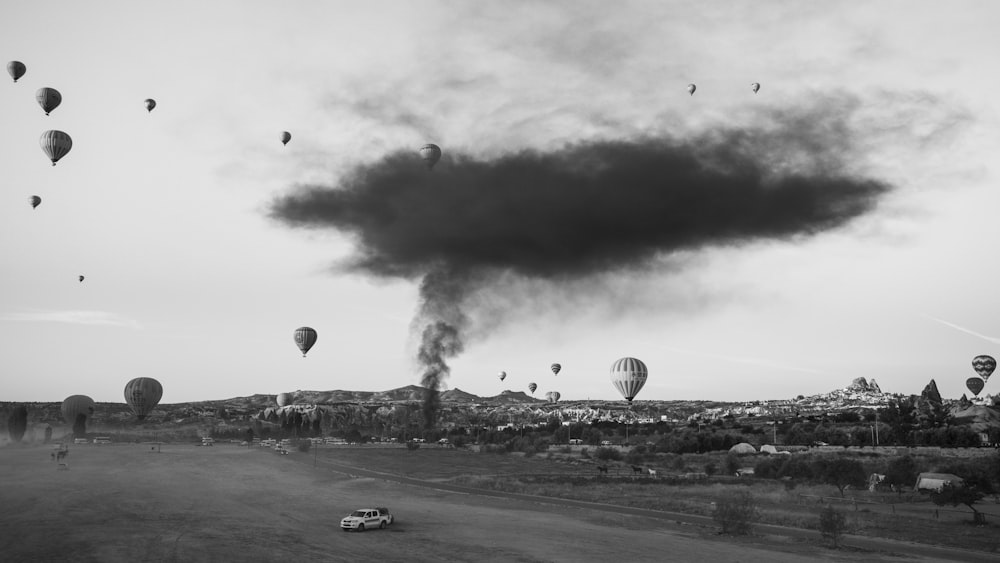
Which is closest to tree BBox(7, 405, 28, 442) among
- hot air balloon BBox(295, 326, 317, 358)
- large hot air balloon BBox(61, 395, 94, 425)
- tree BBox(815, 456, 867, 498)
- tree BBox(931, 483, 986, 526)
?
large hot air balloon BBox(61, 395, 94, 425)

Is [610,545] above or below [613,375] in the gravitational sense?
below

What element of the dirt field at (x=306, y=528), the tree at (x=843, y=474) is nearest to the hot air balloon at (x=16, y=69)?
the dirt field at (x=306, y=528)

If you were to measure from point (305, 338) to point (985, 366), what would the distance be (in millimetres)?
170931

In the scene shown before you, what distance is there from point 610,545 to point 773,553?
9.89 metres

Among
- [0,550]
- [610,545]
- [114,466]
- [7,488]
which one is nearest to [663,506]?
[610,545]

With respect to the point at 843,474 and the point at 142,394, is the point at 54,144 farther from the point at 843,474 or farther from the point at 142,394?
the point at 843,474

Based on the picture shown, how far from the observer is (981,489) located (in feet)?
212

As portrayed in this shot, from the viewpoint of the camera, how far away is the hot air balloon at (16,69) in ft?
301

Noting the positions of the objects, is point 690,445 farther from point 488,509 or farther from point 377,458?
point 488,509

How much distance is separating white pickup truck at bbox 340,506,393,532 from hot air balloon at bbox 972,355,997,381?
18578 centimetres

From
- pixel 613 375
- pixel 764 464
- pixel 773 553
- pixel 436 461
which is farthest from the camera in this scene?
pixel 613 375

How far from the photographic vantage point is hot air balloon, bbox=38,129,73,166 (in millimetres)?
89812

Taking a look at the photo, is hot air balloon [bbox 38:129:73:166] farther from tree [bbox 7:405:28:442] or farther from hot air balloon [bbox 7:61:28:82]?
tree [bbox 7:405:28:442]

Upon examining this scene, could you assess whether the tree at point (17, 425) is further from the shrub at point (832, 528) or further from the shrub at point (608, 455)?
the shrub at point (832, 528)
